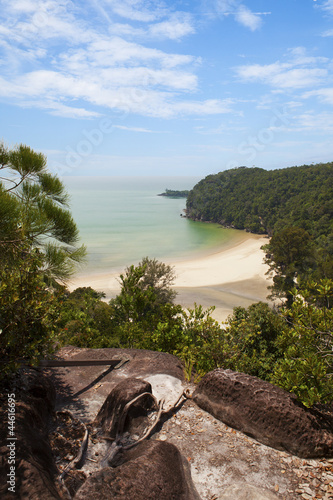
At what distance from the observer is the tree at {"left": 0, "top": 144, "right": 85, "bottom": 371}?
4.09 metres

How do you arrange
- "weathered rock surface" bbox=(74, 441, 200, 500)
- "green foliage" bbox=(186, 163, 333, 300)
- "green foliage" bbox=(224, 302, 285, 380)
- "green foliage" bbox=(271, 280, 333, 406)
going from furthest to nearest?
"green foliage" bbox=(186, 163, 333, 300) → "green foliage" bbox=(224, 302, 285, 380) → "green foliage" bbox=(271, 280, 333, 406) → "weathered rock surface" bbox=(74, 441, 200, 500)

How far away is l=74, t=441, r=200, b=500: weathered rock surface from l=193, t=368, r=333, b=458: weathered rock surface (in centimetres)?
131

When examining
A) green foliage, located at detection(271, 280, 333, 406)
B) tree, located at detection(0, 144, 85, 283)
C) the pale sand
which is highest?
tree, located at detection(0, 144, 85, 283)

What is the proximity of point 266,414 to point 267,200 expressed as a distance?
75.8 meters

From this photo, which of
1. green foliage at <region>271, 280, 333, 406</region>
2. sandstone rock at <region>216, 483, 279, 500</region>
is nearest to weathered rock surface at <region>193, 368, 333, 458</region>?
green foliage at <region>271, 280, 333, 406</region>

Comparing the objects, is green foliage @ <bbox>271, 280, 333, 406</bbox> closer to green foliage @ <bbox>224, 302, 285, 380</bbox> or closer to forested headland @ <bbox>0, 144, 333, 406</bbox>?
forested headland @ <bbox>0, 144, 333, 406</bbox>

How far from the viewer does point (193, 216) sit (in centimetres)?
9262

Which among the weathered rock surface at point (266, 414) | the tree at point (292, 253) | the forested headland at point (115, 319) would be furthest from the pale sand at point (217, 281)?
the weathered rock surface at point (266, 414)

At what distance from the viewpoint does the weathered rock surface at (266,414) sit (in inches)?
167

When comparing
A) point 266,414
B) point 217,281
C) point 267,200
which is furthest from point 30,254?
point 267,200

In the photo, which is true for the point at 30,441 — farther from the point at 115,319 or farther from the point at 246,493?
the point at 115,319

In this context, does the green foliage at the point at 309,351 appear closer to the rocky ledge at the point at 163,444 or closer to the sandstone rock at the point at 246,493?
the rocky ledge at the point at 163,444

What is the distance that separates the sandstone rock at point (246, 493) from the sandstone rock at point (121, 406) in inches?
60.5

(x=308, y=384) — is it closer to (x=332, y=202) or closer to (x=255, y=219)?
(x=332, y=202)
